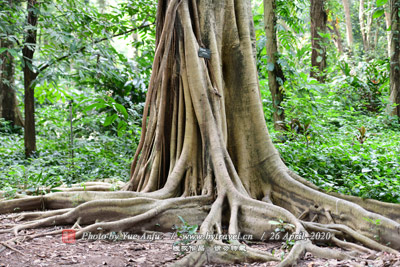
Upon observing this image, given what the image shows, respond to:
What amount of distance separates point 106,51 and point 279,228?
14.6ft

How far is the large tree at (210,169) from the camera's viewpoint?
3.45 metres

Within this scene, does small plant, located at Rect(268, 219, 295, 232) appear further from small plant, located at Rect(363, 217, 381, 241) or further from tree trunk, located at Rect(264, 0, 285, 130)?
tree trunk, located at Rect(264, 0, 285, 130)

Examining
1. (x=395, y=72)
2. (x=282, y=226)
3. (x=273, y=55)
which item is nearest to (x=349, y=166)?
(x=282, y=226)

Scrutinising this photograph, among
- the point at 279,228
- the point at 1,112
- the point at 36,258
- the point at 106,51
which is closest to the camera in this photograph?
the point at 36,258

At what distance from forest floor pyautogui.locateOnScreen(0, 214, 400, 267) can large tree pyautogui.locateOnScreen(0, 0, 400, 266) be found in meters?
0.18

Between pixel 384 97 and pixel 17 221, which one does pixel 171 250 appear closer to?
pixel 17 221

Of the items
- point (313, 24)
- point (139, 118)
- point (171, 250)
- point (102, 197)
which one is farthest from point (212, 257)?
point (313, 24)

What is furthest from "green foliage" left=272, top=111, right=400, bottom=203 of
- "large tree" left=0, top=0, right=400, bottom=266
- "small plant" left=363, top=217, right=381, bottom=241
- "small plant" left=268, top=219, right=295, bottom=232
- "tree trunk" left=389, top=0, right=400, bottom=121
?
"tree trunk" left=389, top=0, right=400, bottom=121

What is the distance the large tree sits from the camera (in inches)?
136

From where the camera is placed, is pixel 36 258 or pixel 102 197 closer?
pixel 36 258

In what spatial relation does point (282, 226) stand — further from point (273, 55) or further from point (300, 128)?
point (273, 55)

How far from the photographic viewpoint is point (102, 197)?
392cm

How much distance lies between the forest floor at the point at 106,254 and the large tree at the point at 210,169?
0.18 meters

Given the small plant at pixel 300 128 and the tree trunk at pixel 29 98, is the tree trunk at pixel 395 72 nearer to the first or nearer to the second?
the small plant at pixel 300 128
